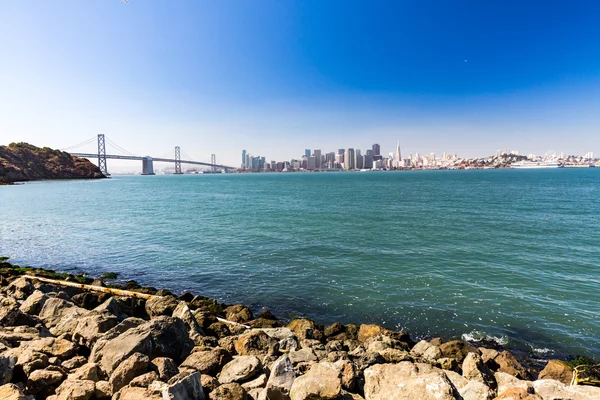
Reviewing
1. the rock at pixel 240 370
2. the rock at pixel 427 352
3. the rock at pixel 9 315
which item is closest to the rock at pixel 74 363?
the rock at pixel 240 370

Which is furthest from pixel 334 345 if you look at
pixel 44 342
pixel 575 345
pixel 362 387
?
pixel 575 345

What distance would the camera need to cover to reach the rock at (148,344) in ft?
18.3

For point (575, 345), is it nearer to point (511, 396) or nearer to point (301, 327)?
point (511, 396)

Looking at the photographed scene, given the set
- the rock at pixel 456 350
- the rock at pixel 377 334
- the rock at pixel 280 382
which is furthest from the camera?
the rock at pixel 377 334

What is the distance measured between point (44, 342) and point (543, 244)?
23.8 metres

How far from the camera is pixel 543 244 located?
19250 mm

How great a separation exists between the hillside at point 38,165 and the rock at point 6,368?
112 meters

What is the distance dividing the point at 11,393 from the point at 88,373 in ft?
3.35

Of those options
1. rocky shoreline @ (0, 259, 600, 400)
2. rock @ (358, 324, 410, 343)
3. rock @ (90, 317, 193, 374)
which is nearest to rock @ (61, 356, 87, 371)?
rocky shoreline @ (0, 259, 600, 400)

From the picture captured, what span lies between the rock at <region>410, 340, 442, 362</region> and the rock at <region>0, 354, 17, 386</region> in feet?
24.6

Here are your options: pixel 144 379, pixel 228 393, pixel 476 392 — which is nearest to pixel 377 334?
pixel 476 392

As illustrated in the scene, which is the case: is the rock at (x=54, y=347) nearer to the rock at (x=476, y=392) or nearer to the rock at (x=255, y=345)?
the rock at (x=255, y=345)

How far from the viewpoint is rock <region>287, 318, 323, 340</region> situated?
8.61 meters

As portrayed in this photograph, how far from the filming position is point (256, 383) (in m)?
5.23
